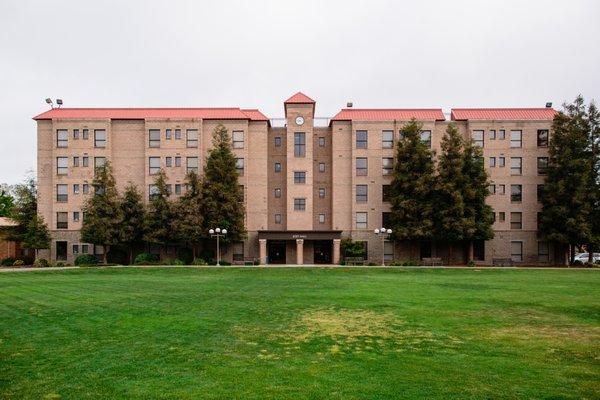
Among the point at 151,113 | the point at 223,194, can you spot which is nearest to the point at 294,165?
the point at 223,194

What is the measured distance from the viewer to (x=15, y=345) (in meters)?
11.2

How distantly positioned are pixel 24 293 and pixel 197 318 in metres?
11.8

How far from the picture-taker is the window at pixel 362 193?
50684 millimetres

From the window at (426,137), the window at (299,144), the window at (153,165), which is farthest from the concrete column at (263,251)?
the window at (426,137)

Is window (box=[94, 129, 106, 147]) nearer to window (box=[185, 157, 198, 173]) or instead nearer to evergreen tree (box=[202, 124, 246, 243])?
window (box=[185, 157, 198, 173])

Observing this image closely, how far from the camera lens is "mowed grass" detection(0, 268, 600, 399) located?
812 cm

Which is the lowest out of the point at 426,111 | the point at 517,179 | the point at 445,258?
the point at 445,258

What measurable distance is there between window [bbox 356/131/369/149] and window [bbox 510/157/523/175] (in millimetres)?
14995

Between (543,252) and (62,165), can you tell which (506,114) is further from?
(62,165)

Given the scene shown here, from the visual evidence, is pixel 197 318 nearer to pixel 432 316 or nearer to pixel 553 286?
pixel 432 316

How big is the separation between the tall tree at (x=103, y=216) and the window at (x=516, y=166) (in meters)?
38.9

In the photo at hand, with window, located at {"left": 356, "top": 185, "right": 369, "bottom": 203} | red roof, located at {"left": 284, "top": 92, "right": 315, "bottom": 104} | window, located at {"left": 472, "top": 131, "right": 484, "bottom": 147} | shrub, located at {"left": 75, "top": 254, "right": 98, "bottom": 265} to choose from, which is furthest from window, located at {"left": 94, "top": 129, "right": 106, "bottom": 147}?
window, located at {"left": 472, "top": 131, "right": 484, "bottom": 147}

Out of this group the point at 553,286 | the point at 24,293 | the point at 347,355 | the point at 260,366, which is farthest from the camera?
the point at 553,286

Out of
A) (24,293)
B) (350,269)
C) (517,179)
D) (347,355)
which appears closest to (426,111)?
(517,179)
